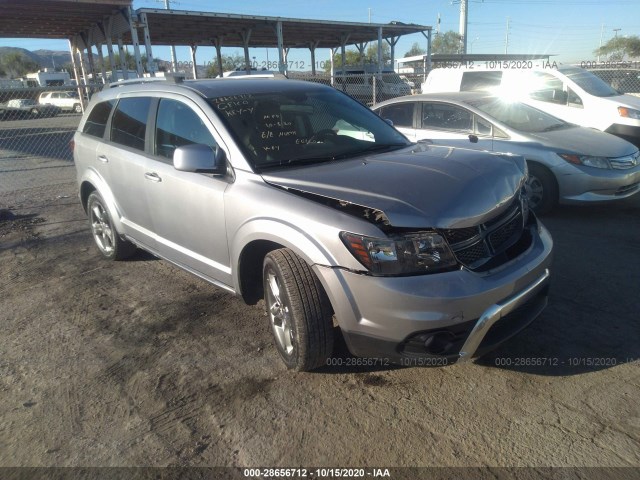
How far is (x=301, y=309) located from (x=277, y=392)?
1.88 ft

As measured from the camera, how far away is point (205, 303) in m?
4.11

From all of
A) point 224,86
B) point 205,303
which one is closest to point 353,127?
point 224,86

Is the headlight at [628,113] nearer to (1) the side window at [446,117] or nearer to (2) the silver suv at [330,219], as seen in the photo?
(1) the side window at [446,117]

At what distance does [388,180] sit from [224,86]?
174 centimetres

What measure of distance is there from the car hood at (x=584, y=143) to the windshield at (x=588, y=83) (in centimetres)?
302

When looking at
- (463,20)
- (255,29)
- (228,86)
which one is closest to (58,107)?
(255,29)

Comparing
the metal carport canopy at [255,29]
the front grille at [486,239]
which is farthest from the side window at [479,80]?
the metal carport canopy at [255,29]

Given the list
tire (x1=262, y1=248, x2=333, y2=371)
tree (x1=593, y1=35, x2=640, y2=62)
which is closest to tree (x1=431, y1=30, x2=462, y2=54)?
tree (x1=593, y1=35, x2=640, y2=62)

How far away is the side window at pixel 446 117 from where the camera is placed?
6.51m

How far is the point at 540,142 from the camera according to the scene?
5.93m

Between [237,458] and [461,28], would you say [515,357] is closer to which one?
[237,458]

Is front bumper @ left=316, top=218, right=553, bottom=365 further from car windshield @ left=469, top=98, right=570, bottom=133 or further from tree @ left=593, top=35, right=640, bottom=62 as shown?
tree @ left=593, top=35, right=640, bottom=62

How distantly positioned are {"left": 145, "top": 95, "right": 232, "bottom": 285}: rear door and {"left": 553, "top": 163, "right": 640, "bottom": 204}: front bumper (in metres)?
4.31

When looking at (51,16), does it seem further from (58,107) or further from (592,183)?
(592,183)
